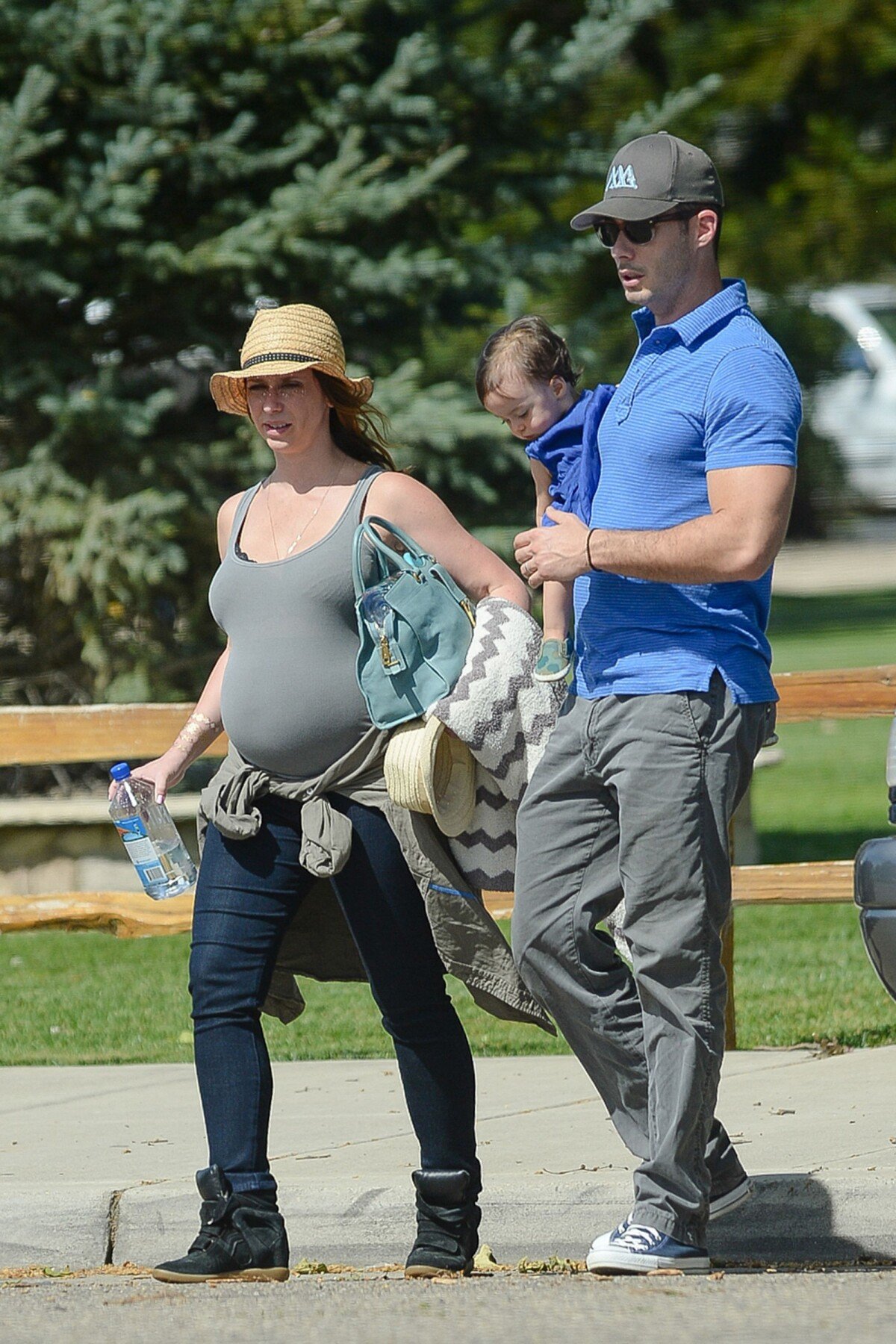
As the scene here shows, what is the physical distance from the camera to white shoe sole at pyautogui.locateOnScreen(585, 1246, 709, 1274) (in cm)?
394

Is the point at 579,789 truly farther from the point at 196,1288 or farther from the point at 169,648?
the point at 169,648

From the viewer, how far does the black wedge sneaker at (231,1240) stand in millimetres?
4086

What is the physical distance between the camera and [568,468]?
4246 mm

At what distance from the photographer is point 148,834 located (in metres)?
4.56

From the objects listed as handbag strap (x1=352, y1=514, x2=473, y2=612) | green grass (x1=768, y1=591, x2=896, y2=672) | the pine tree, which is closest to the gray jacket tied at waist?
handbag strap (x1=352, y1=514, x2=473, y2=612)

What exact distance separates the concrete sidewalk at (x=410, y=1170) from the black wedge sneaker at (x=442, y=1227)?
370mm

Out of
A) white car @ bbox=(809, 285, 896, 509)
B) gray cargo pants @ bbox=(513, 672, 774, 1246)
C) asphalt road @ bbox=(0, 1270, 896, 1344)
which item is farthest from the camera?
white car @ bbox=(809, 285, 896, 509)

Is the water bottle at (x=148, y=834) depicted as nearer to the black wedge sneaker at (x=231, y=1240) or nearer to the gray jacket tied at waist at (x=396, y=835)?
the gray jacket tied at waist at (x=396, y=835)

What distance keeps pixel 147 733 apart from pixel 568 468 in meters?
3.65

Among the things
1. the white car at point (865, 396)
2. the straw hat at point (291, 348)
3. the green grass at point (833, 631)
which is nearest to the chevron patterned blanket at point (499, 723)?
the straw hat at point (291, 348)

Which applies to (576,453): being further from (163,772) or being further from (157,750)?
(157,750)

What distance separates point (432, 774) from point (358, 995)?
13.5ft

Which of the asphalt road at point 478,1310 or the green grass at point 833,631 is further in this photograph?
the green grass at point 833,631

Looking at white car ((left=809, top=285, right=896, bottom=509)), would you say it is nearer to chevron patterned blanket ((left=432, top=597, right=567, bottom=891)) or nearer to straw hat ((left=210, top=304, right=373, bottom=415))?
straw hat ((left=210, top=304, right=373, bottom=415))
